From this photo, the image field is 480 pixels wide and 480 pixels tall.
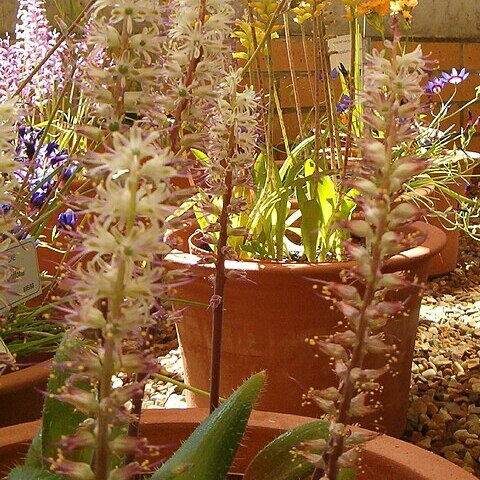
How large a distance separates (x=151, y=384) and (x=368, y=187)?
4.76 feet

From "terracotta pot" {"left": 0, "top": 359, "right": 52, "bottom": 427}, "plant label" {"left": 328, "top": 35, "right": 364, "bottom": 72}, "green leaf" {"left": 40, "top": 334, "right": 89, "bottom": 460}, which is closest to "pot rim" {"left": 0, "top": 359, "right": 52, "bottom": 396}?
"terracotta pot" {"left": 0, "top": 359, "right": 52, "bottom": 427}

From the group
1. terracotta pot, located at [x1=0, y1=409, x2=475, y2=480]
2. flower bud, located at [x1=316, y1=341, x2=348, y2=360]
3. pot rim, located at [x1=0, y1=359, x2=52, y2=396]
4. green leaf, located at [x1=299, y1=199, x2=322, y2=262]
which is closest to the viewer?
flower bud, located at [x1=316, y1=341, x2=348, y2=360]

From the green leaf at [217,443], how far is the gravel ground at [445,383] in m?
0.75

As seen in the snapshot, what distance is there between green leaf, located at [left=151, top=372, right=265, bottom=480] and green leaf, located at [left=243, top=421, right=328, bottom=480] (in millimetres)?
74

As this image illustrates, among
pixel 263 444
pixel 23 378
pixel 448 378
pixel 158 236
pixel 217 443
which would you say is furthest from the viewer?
pixel 448 378

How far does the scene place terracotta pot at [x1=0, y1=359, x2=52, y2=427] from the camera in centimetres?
98

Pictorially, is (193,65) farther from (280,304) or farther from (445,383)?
(445,383)

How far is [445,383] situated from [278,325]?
0.61 m

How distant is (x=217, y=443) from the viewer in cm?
60

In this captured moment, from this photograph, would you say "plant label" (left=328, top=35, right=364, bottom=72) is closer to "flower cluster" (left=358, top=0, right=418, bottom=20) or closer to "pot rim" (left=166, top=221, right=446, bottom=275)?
"flower cluster" (left=358, top=0, right=418, bottom=20)

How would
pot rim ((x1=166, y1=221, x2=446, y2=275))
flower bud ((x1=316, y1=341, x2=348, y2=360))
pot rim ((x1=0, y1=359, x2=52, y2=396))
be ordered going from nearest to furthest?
flower bud ((x1=316, y1=341, x2=348, y2=360))
pot rim ((x1=0, y1=359, x2=52, y2=396))
pot rim ((x1=166, y1=221, x2=446, y2=275))

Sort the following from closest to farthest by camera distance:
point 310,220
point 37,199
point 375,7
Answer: point 37,199 → point 310,220 → point 375,7

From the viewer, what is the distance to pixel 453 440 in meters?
1.61

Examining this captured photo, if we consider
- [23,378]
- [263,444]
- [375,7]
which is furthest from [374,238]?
[375,7]
